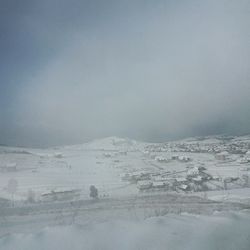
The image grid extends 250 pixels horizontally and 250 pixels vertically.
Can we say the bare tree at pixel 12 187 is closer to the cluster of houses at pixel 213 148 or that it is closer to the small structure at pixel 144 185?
the small structure at pixel 144 185

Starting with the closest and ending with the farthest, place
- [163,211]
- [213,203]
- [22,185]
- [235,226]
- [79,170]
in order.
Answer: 1. [235,226]
2. [163,211]
3. [213,203]
4. [22,185]
5. [79,170]

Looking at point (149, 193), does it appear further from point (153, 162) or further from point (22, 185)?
point (153, 162)

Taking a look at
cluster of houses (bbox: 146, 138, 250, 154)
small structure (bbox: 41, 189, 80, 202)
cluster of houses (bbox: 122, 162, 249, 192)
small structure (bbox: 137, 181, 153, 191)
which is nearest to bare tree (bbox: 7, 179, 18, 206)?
small structure (bbox: 41, 189, 80, 202)

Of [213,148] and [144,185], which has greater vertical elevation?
[213,148]

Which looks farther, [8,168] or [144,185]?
[8,168]

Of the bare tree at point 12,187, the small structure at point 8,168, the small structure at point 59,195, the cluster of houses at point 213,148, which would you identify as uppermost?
Answer: the cluster of houses at point 213,148

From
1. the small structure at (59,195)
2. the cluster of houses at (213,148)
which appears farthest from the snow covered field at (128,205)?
the cluster of houses at (213,148)

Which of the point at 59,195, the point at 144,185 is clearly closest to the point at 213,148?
the point at 144,185

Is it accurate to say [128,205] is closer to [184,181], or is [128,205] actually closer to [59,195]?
[59,195]

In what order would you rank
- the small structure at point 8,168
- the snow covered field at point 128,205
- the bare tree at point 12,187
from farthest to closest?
the small structure at point 8,168 < the bare tree at point 12,187 < the snow covered field at point 128,205

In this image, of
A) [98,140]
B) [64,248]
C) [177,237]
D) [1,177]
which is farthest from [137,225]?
[98,140]

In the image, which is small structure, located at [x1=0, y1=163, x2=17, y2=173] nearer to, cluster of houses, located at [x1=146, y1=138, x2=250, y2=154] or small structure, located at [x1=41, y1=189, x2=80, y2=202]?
small structure, located at [x1=41, y1=189, x2=80, y2=202]
